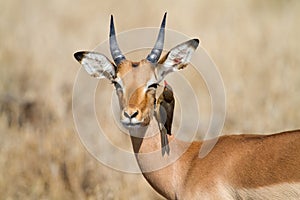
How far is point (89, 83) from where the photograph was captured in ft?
32.4

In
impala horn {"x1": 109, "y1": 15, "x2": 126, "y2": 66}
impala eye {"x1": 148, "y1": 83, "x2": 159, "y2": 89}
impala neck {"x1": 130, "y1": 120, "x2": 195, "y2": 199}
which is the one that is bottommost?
impala neck {"x1": 130, "y1": 120, "x2": 195, "y2": 199}

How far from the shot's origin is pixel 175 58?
20.6 ft

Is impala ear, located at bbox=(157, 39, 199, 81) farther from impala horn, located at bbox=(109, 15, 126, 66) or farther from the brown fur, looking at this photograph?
the brown fur

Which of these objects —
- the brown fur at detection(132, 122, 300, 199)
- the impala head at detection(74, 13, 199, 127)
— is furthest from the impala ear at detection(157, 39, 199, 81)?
the brown fur at detection(132, 122, 300, 199)

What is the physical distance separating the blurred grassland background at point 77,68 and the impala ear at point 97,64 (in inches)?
58.6

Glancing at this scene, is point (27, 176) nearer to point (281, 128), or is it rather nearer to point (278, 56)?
point (281, 128)

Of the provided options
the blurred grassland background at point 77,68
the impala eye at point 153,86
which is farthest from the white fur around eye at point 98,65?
the blurred grassland background at point 77,68

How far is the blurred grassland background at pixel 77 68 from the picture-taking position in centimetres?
771

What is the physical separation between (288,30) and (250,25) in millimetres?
721

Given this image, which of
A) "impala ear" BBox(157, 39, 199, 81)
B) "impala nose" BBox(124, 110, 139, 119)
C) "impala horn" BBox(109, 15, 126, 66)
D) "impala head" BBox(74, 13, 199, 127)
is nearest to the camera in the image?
"impala nose" BBox(124, 110, 139, 119)

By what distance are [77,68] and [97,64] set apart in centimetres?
538

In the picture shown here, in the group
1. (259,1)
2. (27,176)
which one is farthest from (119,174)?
(259,1)

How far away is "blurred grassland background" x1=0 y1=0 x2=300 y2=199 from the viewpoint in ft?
25.3

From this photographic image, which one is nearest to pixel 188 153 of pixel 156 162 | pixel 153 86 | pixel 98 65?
pixel 156 162
